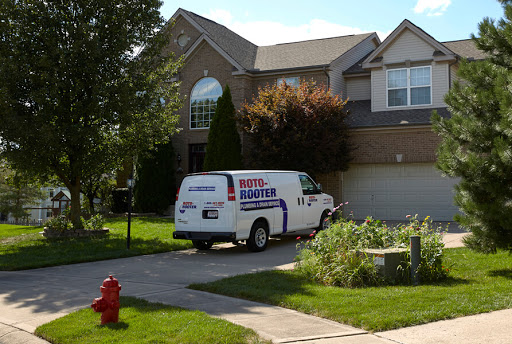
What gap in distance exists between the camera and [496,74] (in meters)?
8.81

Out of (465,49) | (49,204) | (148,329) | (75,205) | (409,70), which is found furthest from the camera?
(49,204)

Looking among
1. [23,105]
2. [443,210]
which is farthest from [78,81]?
[443,210]

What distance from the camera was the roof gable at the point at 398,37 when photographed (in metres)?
21.7

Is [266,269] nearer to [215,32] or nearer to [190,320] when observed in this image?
[190,320]

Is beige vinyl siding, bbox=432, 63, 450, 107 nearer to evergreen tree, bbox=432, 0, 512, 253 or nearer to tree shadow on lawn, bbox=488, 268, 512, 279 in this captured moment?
evergreen tree, bbox=432, 0, 512, 253

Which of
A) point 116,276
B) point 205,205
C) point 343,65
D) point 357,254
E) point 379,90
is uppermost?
point 343,65

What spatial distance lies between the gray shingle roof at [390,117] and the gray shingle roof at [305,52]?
299 centimetres

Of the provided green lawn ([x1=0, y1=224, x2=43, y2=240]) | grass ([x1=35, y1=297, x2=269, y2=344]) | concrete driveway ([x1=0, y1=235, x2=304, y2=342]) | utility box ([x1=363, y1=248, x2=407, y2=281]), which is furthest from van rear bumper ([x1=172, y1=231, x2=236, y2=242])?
green lawn ([x1=0, y1=224, x2=43, y2=240])

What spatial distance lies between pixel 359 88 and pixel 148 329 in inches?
829

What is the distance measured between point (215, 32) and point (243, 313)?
22297mm

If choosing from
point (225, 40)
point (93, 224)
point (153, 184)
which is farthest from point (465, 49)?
point (93, 224)

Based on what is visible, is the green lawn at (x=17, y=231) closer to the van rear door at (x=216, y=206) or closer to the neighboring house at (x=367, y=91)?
the neighboring house at (x=367, y=91)

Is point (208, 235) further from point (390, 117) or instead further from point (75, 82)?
point (390, 117)

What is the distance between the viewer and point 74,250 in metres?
13.4
